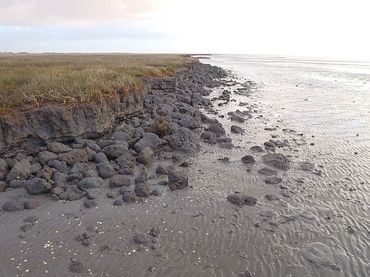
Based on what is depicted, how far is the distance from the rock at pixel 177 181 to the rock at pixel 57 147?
5.27 meters

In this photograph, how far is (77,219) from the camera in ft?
38.0

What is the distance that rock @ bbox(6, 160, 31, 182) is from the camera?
555 inches

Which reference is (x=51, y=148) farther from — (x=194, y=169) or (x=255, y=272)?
(x=255, y=272)

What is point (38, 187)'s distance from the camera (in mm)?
13258

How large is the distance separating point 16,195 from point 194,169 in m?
7.25

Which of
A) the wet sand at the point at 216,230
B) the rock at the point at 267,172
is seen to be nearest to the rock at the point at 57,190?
the wet sand at the point at 216,230

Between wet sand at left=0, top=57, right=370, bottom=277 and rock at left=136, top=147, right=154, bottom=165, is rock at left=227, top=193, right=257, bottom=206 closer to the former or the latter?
wet sand at left=0, top=57, right=370, bottom=277

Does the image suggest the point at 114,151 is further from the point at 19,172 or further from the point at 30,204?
the point at 30,204

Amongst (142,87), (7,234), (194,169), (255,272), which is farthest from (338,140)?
(7,234)

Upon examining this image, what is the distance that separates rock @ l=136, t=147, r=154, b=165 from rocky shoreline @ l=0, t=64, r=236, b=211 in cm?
4

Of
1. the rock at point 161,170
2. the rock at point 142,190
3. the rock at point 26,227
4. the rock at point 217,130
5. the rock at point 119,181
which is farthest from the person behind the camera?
the rock at point 217,130

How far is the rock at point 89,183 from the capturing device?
13674 mm

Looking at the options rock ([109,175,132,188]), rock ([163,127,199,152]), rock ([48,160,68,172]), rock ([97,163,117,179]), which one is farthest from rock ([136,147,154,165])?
rock ([48,160,68,172])

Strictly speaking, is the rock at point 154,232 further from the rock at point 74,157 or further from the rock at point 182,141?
Answer: the rock at point 182,141
